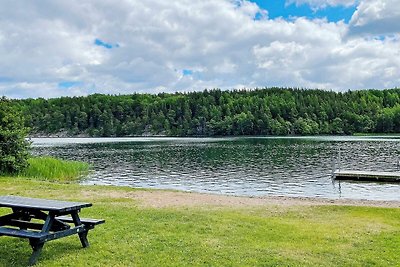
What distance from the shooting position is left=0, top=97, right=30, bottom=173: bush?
1128 inches

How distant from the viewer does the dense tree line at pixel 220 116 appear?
522 feet

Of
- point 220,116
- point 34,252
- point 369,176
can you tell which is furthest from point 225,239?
point 220,116

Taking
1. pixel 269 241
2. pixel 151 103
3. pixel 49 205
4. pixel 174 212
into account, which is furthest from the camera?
pixel 151 103

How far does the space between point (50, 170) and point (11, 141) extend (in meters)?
5.83

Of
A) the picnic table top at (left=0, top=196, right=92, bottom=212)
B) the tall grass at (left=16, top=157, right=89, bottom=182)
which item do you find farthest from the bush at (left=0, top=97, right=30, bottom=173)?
the picnic table top at (left=0, top=196, right=92, bottom=212)

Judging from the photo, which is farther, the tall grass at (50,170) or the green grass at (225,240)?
the tall grass at (50,170)

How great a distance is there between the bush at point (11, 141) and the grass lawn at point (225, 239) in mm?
16200

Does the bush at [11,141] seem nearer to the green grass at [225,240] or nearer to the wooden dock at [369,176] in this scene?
the green grass at [225,240]

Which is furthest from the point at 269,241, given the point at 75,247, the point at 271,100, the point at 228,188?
the point at 271,100

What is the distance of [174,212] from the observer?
14.1m

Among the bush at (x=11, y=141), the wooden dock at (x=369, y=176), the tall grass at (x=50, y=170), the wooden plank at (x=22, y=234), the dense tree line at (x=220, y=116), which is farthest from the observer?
the dense tree line at (x=220, y=116)

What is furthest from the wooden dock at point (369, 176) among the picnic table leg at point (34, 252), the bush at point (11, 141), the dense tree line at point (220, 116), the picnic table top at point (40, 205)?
the dense tree line at point (220, 116)

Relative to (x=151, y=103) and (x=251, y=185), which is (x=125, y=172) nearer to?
(x=251, y=185)

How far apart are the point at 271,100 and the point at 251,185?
509ft
